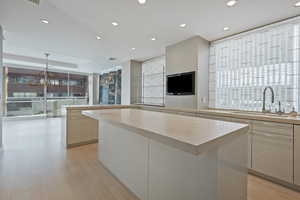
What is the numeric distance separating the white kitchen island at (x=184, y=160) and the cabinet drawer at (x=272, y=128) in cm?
104

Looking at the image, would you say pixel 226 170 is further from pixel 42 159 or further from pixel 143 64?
pixel 143 64

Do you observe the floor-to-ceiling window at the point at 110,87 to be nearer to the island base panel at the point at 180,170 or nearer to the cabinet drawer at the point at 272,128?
the island base panel at the point at 180,170

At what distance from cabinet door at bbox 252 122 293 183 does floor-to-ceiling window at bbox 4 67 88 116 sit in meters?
8.38

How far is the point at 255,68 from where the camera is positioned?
9.79 feet

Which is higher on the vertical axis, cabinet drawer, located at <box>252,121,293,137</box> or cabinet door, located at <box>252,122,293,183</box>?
cabinet drawer, located at <box>252,121,293,137</box>

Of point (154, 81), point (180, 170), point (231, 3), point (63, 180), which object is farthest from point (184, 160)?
point (154, 81)

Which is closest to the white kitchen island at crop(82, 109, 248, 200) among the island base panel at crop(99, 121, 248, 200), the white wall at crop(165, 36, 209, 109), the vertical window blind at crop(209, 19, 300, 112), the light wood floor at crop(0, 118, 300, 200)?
the island base panel at crop(99, 121, 248, 200)

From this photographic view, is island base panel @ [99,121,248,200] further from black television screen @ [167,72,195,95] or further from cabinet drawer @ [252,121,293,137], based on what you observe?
black television screen @ [167,72,195,95]

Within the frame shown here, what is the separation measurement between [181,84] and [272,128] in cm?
242

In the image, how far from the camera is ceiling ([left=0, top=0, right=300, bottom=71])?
2.48m

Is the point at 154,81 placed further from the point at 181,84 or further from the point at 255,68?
the point at 255,68

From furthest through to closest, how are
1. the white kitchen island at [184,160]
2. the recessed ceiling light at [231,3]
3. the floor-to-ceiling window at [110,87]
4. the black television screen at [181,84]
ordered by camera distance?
the floor-to-ceiling window at [110,87]
the black television screen at [181,84]
the recessed ceiling light at [231,3]
the white kitchen island at [184,160]

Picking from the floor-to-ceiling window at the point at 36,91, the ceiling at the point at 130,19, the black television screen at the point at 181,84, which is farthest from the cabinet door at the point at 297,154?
the floor-to-ceiling window at the point at 36,91

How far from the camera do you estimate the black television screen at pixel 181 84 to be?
382 centimetres
